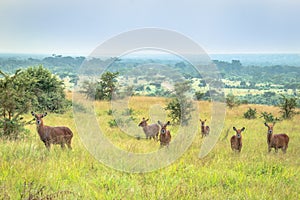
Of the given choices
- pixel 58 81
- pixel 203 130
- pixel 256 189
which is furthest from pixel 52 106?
pixel 256 189

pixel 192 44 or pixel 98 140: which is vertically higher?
pixel 192 44

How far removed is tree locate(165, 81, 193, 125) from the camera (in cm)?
1496

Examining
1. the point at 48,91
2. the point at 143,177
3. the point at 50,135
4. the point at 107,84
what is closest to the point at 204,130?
the point at 50,135

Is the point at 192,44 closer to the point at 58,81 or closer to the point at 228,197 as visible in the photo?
the point at 228,197

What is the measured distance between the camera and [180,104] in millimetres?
16766

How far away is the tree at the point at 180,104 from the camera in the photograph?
15.0m

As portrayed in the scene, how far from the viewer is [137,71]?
12039mm

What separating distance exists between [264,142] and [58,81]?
1325 cm

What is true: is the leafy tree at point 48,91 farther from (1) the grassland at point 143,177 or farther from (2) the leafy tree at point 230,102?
(2) the leafy tree at point 230,102

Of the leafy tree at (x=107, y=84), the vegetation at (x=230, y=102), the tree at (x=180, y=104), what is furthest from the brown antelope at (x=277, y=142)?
the vegetation at (x=230, y=102)

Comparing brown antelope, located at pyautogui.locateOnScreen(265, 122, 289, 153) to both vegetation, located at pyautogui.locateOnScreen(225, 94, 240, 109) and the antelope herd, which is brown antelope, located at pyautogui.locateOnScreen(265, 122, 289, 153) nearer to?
the antelope herd

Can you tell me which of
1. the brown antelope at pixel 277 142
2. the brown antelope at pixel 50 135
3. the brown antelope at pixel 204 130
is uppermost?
the brown antelope at pixel 50 135

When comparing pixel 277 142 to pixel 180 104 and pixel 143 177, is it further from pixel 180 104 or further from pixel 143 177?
pixel 180 104

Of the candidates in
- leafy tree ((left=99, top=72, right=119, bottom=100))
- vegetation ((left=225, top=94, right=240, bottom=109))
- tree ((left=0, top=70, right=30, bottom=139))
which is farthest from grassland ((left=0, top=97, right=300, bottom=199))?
vegetation ((left=225, top=94, right=240, bottom=109))
